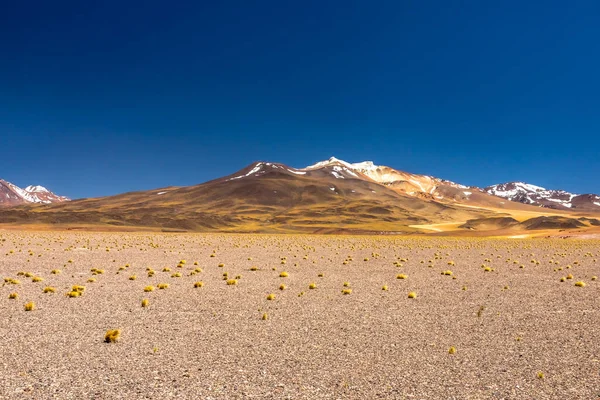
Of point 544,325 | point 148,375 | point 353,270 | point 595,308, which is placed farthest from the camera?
point 353,270

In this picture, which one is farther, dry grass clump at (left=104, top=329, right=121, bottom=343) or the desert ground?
dry grass clump at (left=104, top=329, right=121, bottom=343)

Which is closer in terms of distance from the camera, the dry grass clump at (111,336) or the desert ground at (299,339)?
the desert ground at (299,339)

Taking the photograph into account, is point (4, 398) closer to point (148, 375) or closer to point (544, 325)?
point (148, 375)

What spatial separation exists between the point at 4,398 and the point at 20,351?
3.53 metres

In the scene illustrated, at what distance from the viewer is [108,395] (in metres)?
9.63

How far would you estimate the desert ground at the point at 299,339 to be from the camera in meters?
10.2

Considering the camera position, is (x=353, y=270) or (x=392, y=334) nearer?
(x=392, y=334)

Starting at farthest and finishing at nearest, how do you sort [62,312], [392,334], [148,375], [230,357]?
[62,312], [392,334], [230,357], [148,375]

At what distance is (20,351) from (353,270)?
25.5 metres

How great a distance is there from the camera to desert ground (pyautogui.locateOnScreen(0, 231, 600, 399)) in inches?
402

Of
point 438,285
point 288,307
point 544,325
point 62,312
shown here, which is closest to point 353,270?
point 438,285

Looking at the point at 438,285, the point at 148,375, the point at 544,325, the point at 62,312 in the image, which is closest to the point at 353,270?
the point at 438,285

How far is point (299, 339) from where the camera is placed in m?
14.3

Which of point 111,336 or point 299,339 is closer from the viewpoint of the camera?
point 111,336
